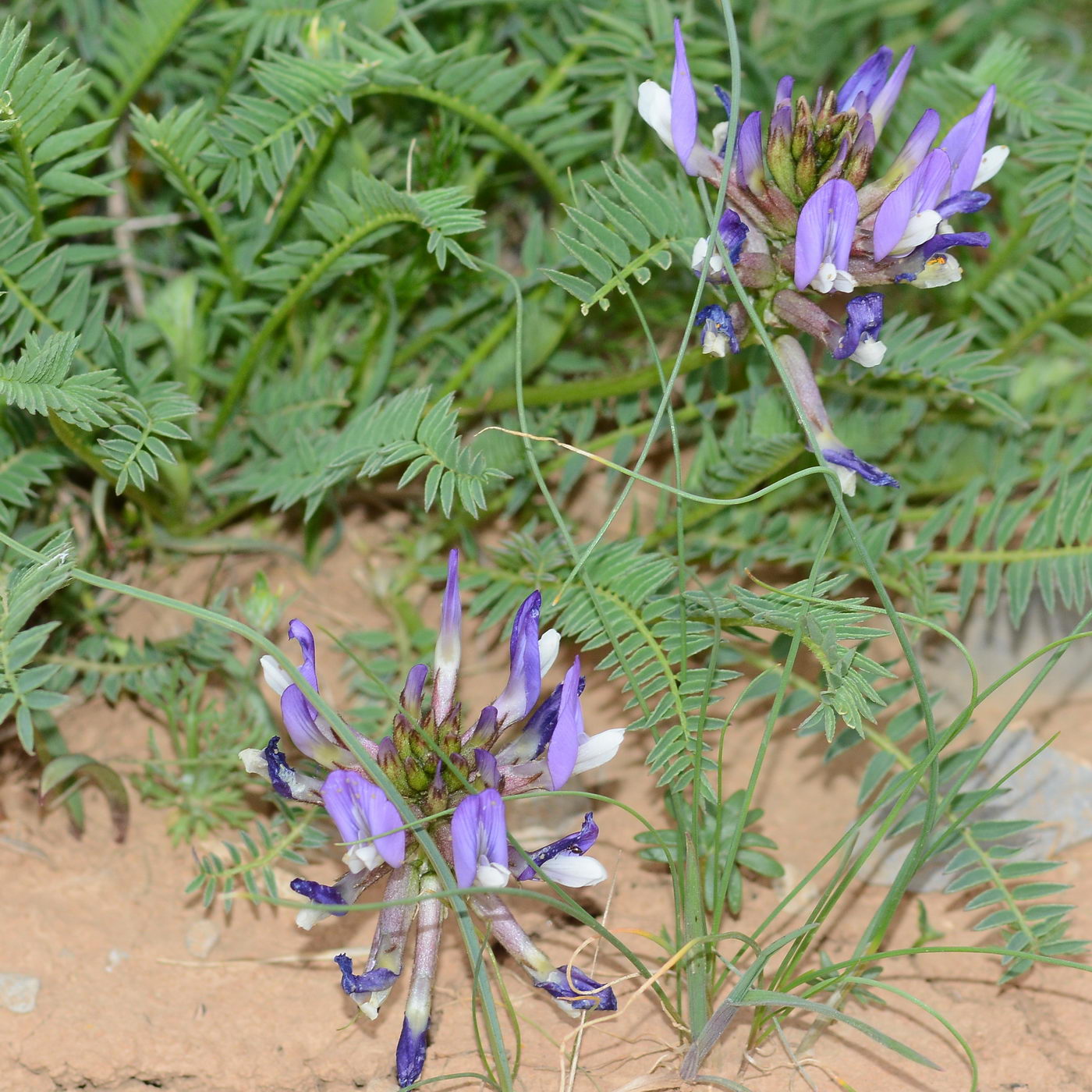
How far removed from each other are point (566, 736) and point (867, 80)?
1141 millimetres

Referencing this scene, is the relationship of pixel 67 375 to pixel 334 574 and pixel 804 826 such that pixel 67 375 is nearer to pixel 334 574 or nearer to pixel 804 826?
pixel 334 574

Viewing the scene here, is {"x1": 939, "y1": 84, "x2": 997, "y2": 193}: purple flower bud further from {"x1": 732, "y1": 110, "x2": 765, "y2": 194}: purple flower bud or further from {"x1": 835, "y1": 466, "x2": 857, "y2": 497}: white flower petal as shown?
{"x1": 835, "y1": 466, "x2": 857, "y2": 497}: white flower petal

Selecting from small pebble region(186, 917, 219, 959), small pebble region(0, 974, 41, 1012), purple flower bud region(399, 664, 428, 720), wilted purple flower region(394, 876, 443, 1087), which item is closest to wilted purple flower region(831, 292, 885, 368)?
purple flower bud region(399, 664, 428, 720)

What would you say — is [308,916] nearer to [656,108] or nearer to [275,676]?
[275,676]

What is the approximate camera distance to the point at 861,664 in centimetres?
178

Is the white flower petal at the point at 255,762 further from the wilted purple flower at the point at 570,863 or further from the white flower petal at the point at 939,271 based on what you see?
the white flower petal at the point at 939,271

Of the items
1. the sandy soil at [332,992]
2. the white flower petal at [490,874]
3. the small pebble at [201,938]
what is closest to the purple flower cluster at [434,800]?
the white flower petal at [490,874]

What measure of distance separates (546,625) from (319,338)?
34.2 inches

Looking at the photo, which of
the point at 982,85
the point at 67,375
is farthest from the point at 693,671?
the point at 982,85

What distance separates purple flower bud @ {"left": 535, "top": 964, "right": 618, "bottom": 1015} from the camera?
1649 millimetres

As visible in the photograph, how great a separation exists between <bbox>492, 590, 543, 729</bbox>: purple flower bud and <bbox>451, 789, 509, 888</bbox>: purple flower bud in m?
0.19

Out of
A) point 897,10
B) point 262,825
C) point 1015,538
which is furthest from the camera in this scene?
point 897,10

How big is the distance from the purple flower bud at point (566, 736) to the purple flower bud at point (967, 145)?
3.20ft

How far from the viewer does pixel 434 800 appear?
168 centimetres
